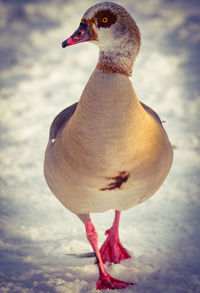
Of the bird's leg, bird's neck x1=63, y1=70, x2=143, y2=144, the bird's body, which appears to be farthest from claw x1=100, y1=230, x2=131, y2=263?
bird's neck x1=63, y1=70, x2=143, y2=144

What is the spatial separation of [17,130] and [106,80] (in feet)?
9.47

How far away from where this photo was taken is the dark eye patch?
1.89 meters

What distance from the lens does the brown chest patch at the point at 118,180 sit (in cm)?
201

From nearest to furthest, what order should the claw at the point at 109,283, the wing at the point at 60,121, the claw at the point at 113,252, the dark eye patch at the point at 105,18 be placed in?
the dark eye patch at the point at 105,18
the claw at the point at 109,283
the wing at the point at 60,121
the claw at the point at 113,252

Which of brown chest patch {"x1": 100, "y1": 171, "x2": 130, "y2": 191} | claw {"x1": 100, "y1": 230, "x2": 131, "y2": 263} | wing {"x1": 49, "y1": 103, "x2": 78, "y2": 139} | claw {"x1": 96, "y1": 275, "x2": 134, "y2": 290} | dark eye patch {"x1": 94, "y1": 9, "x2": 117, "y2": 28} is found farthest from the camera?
claw {"x1": 100, "y1": 230, "x2": 131, "y2": 263}

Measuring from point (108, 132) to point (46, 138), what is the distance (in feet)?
8.65

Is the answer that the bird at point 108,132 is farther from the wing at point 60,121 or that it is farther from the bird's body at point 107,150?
the wing at point 60,121

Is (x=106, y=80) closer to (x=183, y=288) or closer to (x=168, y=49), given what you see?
(x=183, y=288)

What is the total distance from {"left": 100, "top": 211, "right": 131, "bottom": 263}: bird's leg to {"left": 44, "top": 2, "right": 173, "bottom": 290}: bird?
27.3 inches

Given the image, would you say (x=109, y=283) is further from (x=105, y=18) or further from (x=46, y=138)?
(x=46, y=138)

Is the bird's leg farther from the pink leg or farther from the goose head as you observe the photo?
the goose head

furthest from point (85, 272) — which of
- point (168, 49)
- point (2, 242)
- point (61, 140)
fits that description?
point (168, 49)

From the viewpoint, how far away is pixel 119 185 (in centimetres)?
205

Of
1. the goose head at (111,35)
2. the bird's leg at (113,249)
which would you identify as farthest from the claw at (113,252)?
the goose head at (111,35)
